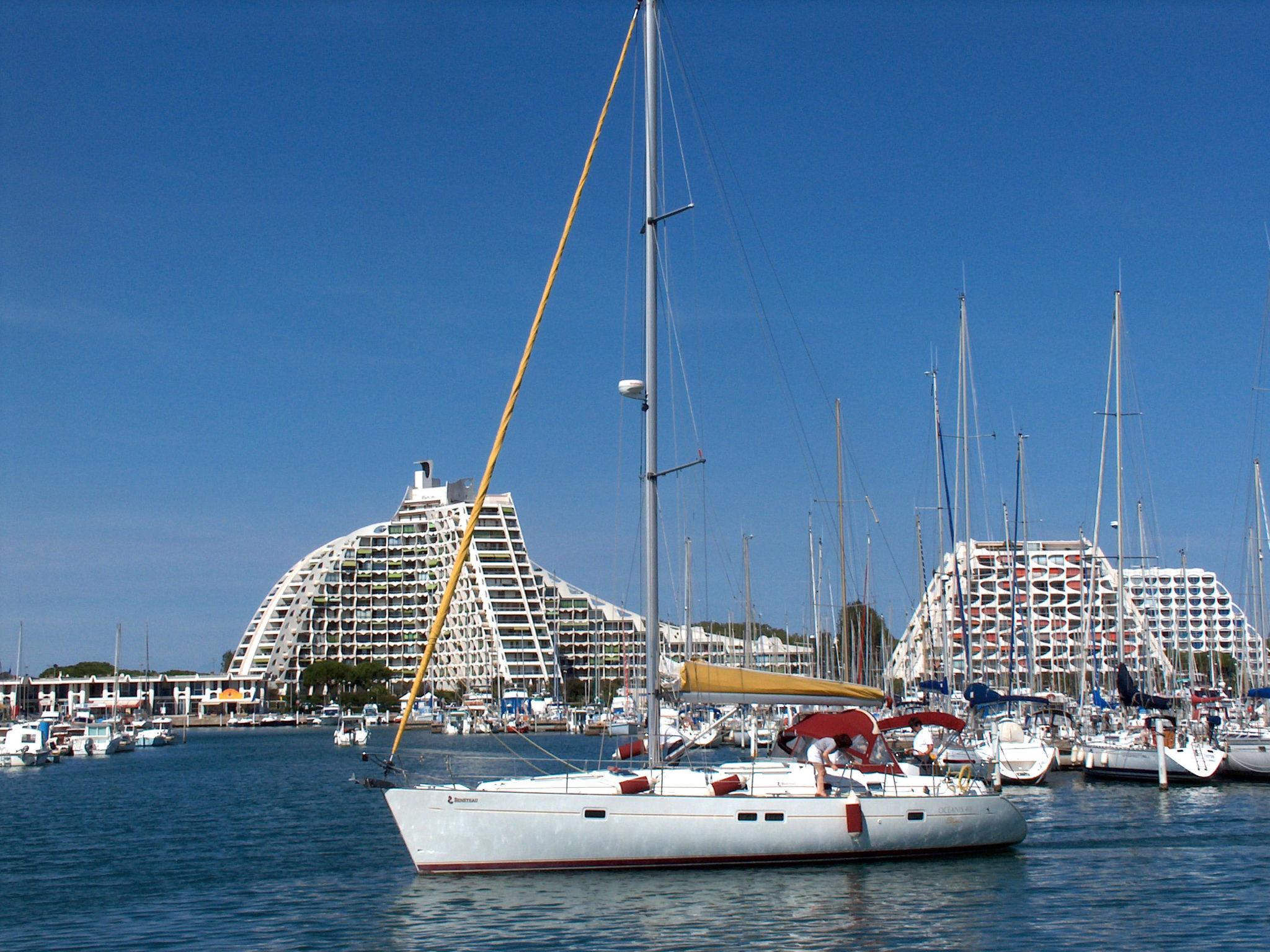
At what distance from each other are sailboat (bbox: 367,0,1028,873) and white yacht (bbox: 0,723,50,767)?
61.7 m

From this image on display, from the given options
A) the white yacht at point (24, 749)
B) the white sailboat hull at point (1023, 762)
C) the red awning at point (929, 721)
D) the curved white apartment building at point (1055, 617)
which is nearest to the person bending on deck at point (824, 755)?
the red awning at point (929, 721)

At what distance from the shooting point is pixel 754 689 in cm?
2302

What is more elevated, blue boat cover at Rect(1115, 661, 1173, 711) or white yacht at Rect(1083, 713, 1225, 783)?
blue boat cover at Rect(1115, 661, 1173, 711)

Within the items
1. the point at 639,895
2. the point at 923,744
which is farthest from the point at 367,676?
the point at 639,895

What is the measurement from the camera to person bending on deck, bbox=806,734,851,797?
21.9 m

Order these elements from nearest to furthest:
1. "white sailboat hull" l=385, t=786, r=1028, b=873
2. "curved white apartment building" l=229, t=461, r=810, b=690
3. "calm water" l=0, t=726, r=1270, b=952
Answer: "calm water" l=0, t=726, r=1270, b=952, "white sailboat hull" l=385, t=786, r=1028, b=873, "curved white apartment building" l=229, t=461, r=810, b=690

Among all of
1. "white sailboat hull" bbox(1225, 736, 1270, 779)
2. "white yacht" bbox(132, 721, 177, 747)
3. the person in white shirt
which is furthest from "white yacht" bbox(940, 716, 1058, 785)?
"white yacht" bbox(132, 721, 177, 747)

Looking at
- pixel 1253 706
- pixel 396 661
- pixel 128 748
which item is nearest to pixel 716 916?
pixel 1253 706

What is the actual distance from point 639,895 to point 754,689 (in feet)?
15.9

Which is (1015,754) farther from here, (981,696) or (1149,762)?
(1149,762)

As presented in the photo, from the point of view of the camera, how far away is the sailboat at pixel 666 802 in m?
20.5

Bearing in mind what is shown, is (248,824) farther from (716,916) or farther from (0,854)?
(716,916)

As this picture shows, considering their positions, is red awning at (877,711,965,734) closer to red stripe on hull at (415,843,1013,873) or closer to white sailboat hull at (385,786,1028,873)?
red stripe on hull at (415,843,1013,873)

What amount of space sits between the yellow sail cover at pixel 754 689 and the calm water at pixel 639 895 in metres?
3.11
